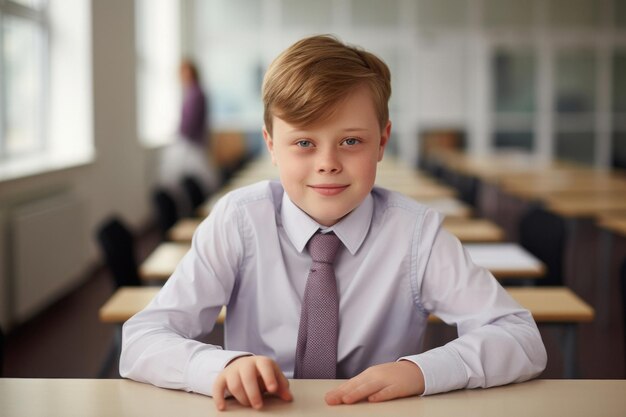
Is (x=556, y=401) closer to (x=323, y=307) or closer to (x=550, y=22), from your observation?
(x=323, y=307)

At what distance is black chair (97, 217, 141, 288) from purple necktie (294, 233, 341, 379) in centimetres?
168

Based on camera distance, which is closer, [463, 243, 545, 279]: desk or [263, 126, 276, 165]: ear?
[263, 126, 276, 165]: ear

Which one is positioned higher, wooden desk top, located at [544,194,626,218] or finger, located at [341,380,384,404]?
wooden desk top, located at [544,194,626,218]

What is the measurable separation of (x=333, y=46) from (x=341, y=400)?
625 mm

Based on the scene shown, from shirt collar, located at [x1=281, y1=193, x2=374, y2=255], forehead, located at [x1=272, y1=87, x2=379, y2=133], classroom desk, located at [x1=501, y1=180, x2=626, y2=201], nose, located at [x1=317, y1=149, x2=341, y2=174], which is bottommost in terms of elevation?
classroom desk, located at [x1=501, y1=180, x2=626, y2=201]

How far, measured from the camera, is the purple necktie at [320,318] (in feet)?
5.14

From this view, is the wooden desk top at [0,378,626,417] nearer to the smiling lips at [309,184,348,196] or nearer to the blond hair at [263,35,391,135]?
the smiling lips at [309,184,348,196]

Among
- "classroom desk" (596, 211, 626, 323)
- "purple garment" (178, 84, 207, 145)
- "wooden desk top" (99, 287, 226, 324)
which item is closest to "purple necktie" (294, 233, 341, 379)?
"wooden desk top" (99, 287, 226, 324)

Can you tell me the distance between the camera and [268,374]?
1.24m

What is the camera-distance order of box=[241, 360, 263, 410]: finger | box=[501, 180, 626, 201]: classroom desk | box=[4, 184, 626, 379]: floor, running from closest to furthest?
box=[241, 360, 263, 410]: finger
box=[4, 184, 626, 379]: floor
box=[501, 180, 626, 201]: classroom desk

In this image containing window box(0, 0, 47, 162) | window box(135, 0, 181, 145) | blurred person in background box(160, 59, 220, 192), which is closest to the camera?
window box(0, 0, 47, 162)

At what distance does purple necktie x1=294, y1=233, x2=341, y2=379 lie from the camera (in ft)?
5.14

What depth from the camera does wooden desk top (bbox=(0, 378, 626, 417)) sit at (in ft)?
4.13

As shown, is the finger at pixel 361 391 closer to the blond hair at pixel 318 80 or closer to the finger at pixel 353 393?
the finger at pixel 353 393
